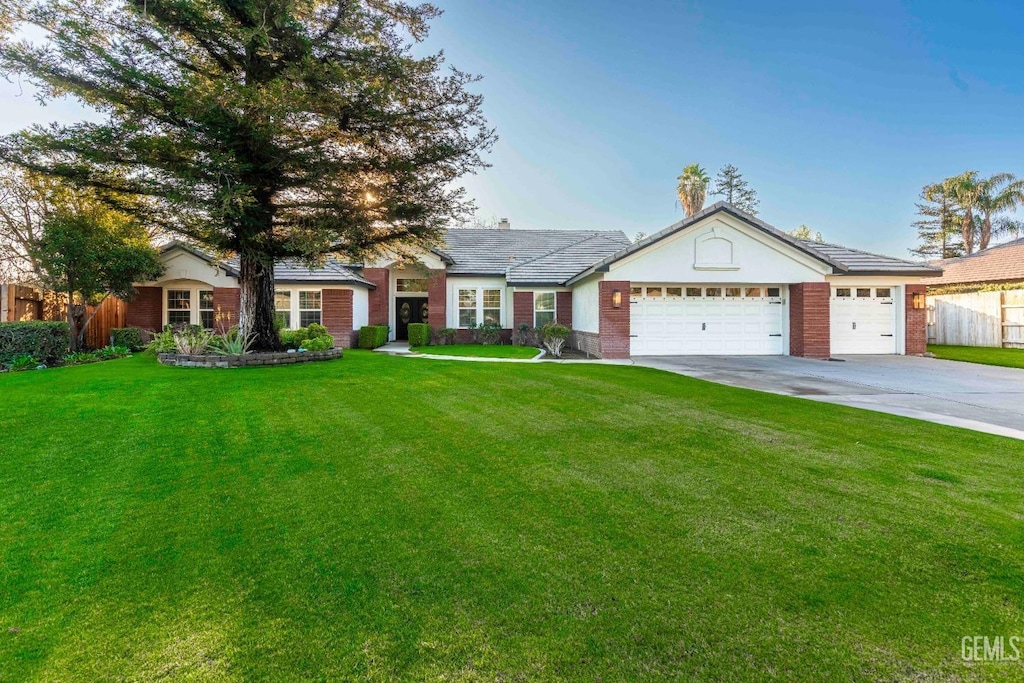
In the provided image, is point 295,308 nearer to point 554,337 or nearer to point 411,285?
point 411,285

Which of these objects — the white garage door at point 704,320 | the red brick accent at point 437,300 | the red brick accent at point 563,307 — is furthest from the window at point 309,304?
the white garage door at point 704,320

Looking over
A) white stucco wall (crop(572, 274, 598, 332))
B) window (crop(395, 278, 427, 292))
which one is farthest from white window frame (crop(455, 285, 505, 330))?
white stucco wall (crop(572, 274, 598, 332))

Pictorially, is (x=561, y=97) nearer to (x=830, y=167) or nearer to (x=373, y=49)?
(x=373, y=49)

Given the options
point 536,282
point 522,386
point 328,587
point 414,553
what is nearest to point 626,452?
point 414,553

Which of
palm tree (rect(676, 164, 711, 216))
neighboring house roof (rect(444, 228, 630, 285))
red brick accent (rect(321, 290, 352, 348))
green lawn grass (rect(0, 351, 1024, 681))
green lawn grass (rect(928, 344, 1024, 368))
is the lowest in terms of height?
green lawn grass (rect(0, 351, 1024, 681))

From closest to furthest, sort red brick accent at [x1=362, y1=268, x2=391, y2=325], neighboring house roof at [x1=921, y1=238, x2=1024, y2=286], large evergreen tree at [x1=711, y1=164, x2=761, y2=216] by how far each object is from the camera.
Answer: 1. neighboring house roof at [x1=921, y1=238, x2=1024, y2=286]
2. red brick accent at [x1=362, y1=268, x2=391, y2=325]
3. large evergreen tree at [x1=711, y1=164, x2=761, y2=216]

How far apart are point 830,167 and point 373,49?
870 inches

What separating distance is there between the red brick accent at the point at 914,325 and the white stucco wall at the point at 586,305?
397 inches

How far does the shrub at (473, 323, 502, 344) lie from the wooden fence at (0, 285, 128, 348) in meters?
13.3

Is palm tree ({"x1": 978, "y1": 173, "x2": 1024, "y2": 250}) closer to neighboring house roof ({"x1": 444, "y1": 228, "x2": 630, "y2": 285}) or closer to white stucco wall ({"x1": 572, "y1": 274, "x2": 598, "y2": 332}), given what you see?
neighboring house roof ({"x1": 444, "y1": 228, "x2": 630, "y2": 285})

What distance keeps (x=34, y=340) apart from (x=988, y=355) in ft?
93.7

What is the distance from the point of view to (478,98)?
11.6m

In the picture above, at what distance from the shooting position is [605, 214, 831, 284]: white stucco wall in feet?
47.9

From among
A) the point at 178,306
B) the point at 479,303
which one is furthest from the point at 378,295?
the point at 178,306
